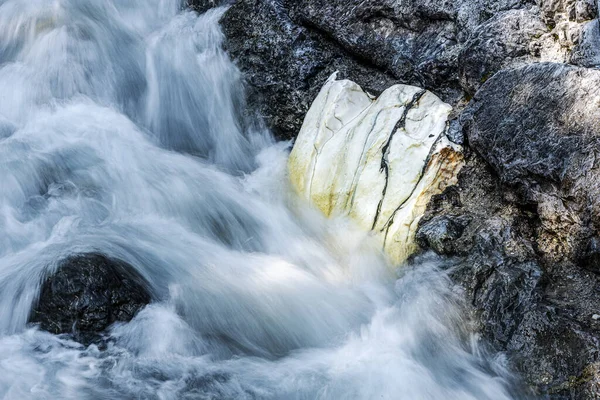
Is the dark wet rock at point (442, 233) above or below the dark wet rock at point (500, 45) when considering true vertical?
below

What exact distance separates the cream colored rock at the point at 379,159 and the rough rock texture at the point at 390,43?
0.46 m

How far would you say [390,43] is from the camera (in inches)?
262

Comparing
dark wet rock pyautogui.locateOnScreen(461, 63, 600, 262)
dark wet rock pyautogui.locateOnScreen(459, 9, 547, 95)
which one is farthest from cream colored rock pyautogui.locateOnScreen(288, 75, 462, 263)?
dark wet rock pyautogui.locateOnScreen(461, 63, 600, 262)

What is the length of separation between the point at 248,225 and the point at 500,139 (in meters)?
2.47

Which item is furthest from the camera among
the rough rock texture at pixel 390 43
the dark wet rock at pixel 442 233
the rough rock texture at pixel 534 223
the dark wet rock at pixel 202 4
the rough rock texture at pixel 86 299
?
the dark wet rock at pixel 202 4

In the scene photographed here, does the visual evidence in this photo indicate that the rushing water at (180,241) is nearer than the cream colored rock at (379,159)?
Yes

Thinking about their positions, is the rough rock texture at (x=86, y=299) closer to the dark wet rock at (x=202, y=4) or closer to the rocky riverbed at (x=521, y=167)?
the rocky riverbed at (x=521, y=167)

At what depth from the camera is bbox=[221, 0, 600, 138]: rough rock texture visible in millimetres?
5277

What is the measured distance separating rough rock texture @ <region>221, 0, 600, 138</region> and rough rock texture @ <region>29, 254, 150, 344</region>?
300 centimetres

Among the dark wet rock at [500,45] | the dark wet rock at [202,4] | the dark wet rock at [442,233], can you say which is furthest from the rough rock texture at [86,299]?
the dark wet rock at [202,4]

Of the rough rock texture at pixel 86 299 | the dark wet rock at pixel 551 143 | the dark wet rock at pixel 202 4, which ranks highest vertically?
the dark wet rock at pixel 202 4

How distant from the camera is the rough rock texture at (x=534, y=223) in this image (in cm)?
412

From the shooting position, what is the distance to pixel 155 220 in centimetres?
593

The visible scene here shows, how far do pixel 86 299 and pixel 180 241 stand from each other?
1242 millimetres
